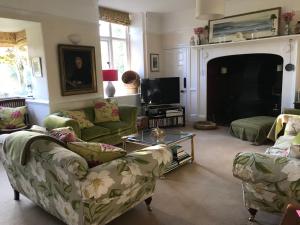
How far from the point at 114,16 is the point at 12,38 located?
2174 mm

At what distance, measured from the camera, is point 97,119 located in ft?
15.0

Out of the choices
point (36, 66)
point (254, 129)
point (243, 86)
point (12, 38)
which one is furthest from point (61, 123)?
point (243, 86)

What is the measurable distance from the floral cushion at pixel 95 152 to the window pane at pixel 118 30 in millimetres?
4458

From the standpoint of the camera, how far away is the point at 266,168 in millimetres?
1824

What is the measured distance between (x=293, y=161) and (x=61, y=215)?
1.86 meters

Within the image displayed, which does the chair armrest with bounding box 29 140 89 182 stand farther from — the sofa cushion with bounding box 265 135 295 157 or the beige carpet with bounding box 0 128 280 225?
the sofa cushion with bounding box 265 135 295 157

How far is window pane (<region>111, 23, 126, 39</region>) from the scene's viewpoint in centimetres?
593

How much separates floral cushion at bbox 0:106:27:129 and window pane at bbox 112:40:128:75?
97.6 inches

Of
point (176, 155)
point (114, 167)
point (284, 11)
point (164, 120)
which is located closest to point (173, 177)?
point (176, 155)

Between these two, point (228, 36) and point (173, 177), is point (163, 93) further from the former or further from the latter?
point (173, 177)

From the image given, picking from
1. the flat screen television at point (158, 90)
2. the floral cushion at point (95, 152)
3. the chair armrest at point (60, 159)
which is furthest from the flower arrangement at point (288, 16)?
the chair armrest at point (60, 159)

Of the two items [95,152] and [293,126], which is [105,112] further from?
[293,126]

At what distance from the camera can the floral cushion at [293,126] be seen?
3417mm

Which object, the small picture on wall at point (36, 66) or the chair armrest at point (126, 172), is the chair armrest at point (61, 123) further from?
the chair armrest at point (126, 172)
